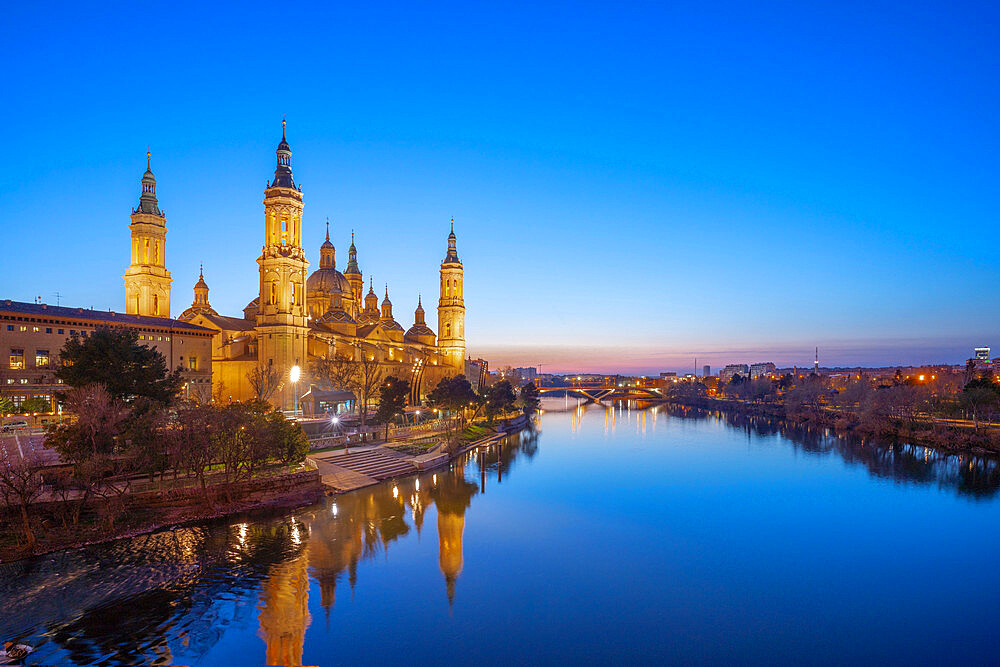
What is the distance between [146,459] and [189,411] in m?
2.34

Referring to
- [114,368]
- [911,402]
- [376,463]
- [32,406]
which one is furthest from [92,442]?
[911,402]

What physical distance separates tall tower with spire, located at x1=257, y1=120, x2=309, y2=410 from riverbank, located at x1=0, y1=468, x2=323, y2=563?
21.5m

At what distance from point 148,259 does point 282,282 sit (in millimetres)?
15735

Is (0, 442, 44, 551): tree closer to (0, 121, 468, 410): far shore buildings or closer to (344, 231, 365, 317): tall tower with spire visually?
(0, 121, 468, 410): far shore buildings

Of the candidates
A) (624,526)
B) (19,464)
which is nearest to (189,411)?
(19,464)

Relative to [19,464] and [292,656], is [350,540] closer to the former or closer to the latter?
[292,656]

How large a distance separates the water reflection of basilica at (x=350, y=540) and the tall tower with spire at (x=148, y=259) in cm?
3576

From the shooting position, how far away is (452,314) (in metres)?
79.3

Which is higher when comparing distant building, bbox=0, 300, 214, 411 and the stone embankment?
distant building, bbox=0, 300, 214, 411

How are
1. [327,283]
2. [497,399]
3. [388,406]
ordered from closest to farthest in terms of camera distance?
[388,406] < [497,399] < [327,283]

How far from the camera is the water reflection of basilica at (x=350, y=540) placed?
44.0 ft

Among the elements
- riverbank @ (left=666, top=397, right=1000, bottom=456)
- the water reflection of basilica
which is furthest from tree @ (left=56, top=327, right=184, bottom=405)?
riverbank @ (left=666, top=397, right=1000, bottom=456)

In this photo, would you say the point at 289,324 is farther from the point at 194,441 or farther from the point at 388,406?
the point at 194,441

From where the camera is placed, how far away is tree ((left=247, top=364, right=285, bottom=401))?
41213 mm
